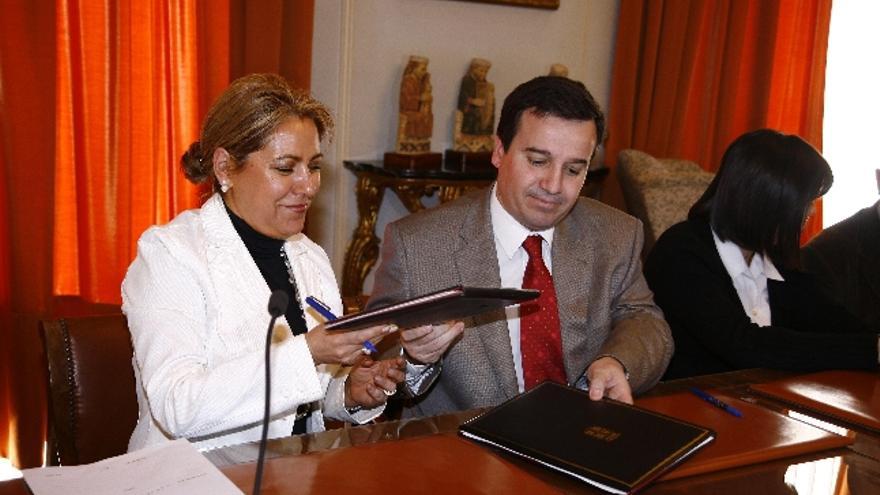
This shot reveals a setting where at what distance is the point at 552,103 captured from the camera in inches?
83.8

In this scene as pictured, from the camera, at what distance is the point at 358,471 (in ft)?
4.48

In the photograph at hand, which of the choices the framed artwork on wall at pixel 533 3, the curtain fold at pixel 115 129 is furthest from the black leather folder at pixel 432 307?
the framed artwork on wall at pixel 533 3

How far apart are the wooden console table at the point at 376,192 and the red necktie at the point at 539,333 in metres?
2.19

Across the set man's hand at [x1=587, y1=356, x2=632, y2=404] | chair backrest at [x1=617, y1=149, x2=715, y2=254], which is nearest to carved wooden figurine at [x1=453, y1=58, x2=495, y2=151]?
chair backrest at [x1=617, y1=149, x2=715, y2=254]

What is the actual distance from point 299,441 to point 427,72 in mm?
3266

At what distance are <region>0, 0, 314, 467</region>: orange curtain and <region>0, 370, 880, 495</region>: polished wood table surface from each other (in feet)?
6.94

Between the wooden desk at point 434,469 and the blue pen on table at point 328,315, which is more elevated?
the blue pen on table at point 328,315

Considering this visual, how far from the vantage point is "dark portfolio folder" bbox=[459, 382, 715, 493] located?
1.41 m

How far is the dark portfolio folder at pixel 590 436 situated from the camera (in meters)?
1.41

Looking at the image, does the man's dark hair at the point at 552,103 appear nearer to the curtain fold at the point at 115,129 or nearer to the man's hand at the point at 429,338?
the man's hand at the point at 429,338

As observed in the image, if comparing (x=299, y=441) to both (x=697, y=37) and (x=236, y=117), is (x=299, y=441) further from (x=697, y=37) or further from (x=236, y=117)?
(x=697, y=37)

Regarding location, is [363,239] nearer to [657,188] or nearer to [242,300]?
[657,188]

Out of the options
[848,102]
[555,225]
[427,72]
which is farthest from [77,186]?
[848,102]

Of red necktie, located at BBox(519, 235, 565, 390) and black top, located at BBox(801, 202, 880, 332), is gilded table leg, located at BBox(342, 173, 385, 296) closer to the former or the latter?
black top, located at BBox(801, 202, 880, 332)
